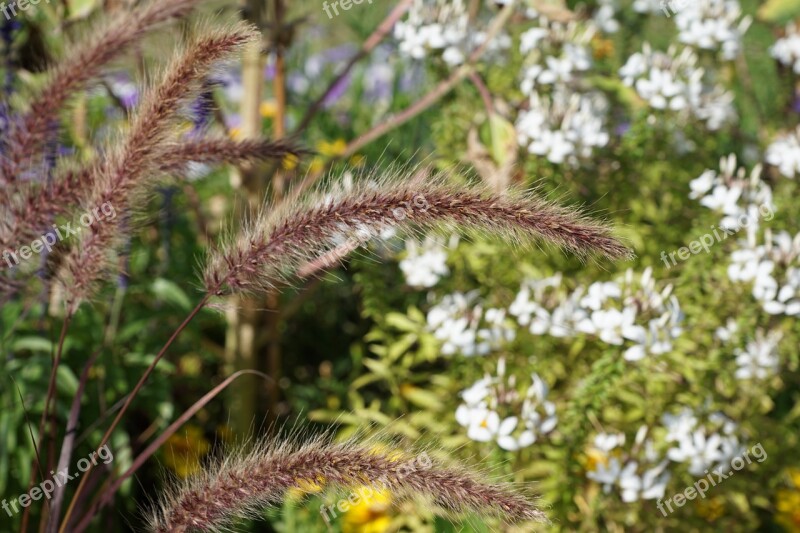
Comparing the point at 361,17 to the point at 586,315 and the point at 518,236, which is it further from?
the point at 518,236

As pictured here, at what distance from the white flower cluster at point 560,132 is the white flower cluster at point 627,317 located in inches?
16.1

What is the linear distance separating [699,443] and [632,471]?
0.67 feet

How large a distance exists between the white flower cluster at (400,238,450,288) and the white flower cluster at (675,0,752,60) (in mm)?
990

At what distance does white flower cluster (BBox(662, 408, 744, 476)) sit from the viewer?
2096 millimetres

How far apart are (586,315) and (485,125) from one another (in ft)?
2.32

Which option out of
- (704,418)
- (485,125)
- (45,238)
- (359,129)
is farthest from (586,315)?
(359,129)

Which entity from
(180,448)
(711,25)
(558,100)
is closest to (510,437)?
→ (558,100)

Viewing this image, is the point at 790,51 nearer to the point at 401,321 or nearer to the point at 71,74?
the point at 401,321

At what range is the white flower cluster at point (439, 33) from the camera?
99.6 inches

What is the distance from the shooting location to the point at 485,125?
2.55 meters

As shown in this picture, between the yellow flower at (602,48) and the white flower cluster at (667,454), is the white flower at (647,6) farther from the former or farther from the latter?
the white flower cluster at (667,454)

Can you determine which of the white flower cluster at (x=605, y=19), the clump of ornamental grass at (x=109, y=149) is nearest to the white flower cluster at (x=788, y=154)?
the white flower cluster at (x=605, y=19)

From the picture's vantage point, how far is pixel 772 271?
2123mm
